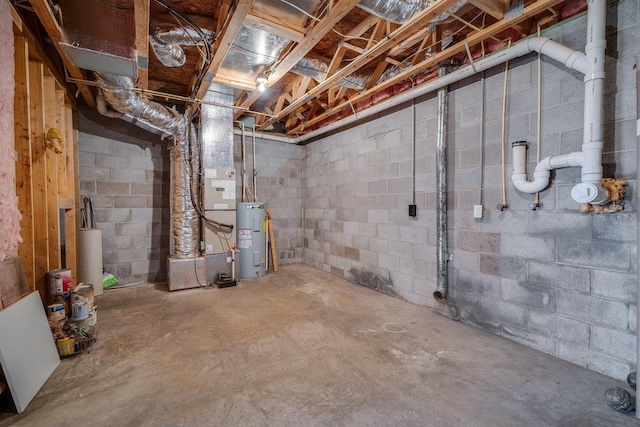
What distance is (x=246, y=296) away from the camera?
3.40 m

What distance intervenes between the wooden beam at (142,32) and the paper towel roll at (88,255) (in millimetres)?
1905

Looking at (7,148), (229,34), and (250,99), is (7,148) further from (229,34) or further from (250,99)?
(250,99)

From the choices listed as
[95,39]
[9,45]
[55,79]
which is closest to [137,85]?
[55,79]

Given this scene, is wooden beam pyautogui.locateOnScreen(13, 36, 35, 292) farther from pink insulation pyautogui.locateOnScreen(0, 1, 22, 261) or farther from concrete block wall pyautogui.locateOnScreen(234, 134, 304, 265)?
concrete block wall pyautogui.locateOnScreen(234, 134, 304, 265)

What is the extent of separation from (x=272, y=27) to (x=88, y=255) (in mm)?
3167

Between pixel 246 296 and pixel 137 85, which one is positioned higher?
pixel 137 85

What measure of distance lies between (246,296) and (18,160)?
2.30 metres

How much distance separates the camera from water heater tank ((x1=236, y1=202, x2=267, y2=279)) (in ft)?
13.7

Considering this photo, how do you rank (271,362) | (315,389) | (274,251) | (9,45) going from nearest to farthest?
(315,389), (9,45), (271,362), (274,251)

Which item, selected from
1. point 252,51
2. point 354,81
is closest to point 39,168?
point 252,51

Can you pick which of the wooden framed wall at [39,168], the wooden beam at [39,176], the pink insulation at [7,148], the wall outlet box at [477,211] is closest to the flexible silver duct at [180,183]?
the wooden framed wall at [39,168]

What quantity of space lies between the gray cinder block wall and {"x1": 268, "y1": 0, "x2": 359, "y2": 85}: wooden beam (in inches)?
53.4

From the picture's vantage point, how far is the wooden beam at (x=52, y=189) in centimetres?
259

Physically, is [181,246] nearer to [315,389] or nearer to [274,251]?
[274,251]
